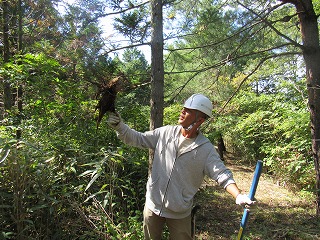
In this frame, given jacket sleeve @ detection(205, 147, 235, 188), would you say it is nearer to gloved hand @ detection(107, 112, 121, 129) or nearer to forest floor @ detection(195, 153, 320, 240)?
gloved hand @ detection(107, 112, 121, 129)

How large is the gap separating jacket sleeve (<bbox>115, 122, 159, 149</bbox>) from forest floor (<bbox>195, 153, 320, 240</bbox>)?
2.07m

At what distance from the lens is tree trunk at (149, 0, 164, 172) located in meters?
3.98

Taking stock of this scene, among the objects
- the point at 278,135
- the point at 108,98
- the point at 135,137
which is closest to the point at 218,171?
the point at 135,137

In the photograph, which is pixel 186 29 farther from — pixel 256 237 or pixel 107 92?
pixel 256 237

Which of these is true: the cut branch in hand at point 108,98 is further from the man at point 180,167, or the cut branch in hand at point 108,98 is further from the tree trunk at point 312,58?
the tree trunk at point 312,58

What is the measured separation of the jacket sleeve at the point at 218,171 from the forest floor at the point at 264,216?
2076mm

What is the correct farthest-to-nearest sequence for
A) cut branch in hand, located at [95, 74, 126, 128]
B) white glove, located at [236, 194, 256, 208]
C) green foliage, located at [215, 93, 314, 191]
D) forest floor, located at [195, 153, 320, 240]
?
green foliage, located at [215, 93, 314, 191]
forest floor, located at [195, 153, 320, 240]
cut branch in hand, located at [95, 74, 126, 128]
white glove, located at [236, 194, 256, 208]

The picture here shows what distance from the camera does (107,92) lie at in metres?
2.36

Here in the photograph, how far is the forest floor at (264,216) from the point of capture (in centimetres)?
390

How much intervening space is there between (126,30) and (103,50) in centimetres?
50

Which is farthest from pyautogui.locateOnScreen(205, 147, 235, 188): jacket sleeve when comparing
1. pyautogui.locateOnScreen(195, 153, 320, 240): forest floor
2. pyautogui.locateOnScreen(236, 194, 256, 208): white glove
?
pyautogui.locateOnScreen(195, 153, 320, 240): forest floor

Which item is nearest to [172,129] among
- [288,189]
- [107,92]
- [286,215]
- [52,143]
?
[107,92]

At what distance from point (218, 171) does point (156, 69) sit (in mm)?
2303

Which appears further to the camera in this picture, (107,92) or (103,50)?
(103,50)
